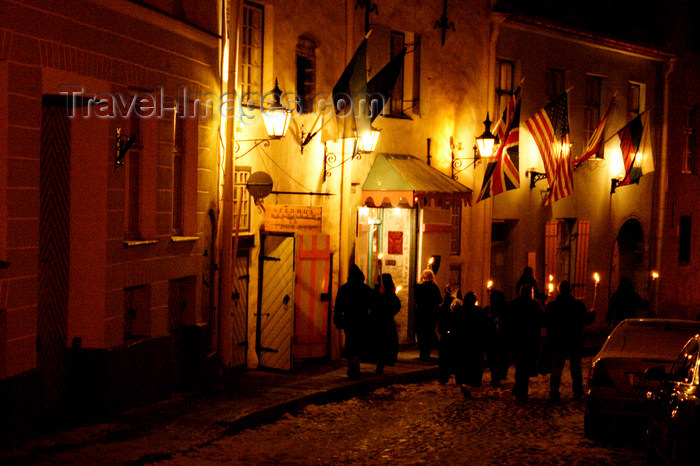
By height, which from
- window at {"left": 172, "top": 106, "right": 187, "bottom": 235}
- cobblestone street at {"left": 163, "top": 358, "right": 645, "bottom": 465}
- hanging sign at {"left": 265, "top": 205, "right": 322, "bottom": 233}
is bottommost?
cobblestone street at {"left": 163, "top": 358, "right": 645, "bottom": 465}

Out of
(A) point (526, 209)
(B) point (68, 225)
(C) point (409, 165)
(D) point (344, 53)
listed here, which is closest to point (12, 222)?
(B) point (68, 225)

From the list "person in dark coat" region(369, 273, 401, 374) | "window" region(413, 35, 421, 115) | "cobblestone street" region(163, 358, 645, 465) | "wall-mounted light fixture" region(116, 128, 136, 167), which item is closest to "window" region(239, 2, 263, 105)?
"person in dark coat" region(369, 273, 401, 374)

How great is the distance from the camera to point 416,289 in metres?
17.9

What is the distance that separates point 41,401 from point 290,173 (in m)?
7.42

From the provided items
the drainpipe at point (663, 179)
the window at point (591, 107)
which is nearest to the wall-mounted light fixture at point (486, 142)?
the window at point (591, 107)

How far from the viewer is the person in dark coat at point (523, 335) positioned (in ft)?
46.0

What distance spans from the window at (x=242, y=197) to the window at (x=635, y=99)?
14524mm

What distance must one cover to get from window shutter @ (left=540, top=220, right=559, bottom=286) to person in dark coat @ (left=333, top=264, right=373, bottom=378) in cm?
925

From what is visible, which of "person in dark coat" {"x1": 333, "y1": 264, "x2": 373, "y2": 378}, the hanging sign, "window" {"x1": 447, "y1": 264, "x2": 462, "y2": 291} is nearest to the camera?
"person in dark coat" {"x1": 333, "y1": 264, "x2": 373, "y2": 378}

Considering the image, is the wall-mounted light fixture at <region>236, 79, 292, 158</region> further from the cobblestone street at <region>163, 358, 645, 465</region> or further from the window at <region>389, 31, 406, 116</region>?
the window at <region>389, 31, 406, 116</region>

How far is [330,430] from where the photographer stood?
1183 centimetres

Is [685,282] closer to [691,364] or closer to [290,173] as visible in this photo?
[290,173]

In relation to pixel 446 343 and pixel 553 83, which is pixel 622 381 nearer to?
pixel 446 343

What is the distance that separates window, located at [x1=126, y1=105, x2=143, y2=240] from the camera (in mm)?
12305
